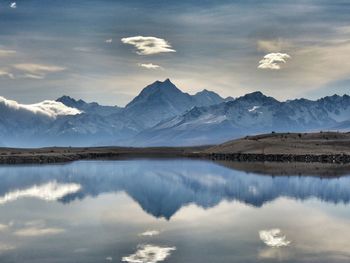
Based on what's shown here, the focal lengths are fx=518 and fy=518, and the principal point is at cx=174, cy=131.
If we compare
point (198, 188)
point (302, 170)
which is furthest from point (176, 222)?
point (302, 170)

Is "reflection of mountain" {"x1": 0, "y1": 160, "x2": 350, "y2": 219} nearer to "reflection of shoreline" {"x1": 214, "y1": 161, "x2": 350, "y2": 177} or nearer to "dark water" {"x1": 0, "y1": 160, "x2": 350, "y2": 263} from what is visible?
"dark water" {"x1": 0, "y1": 160, "x2": 350, "y2": 263}

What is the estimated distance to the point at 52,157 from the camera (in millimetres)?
198125

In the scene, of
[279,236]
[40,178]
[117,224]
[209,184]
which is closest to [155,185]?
[209,184]

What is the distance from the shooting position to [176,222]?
53438 mm

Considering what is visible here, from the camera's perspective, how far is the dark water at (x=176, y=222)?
3859 centimetres

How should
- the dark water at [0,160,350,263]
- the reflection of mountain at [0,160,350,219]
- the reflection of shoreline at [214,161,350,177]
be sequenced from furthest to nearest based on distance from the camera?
the reflection of shoreline at [214,161,350,177], the reflection of mountain at [0,160,350,219], the dark water at [0,160,350,263]

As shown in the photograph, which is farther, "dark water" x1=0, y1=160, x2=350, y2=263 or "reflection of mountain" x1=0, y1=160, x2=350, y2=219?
"reflection of mountain" x1=0, y1=160, x2=350, y2=219

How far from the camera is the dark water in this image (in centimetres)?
3859

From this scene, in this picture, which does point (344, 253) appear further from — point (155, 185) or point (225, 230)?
point (155, 185)

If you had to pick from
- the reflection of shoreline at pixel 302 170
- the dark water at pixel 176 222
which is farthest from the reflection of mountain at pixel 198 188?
the reflection of shoreline at pixel 302 170

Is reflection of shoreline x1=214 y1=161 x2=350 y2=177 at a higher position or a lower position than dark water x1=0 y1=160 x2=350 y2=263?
higher

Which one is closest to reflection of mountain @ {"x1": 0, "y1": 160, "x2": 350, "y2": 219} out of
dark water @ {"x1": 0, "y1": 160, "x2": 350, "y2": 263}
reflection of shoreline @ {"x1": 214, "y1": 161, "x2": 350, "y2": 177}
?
dark water @ {"x1": 0, "y1": 160, "x2": 350, "y2": 263}

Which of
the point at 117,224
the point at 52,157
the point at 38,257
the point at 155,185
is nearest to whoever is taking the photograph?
the point at 38,257

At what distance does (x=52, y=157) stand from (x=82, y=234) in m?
156
